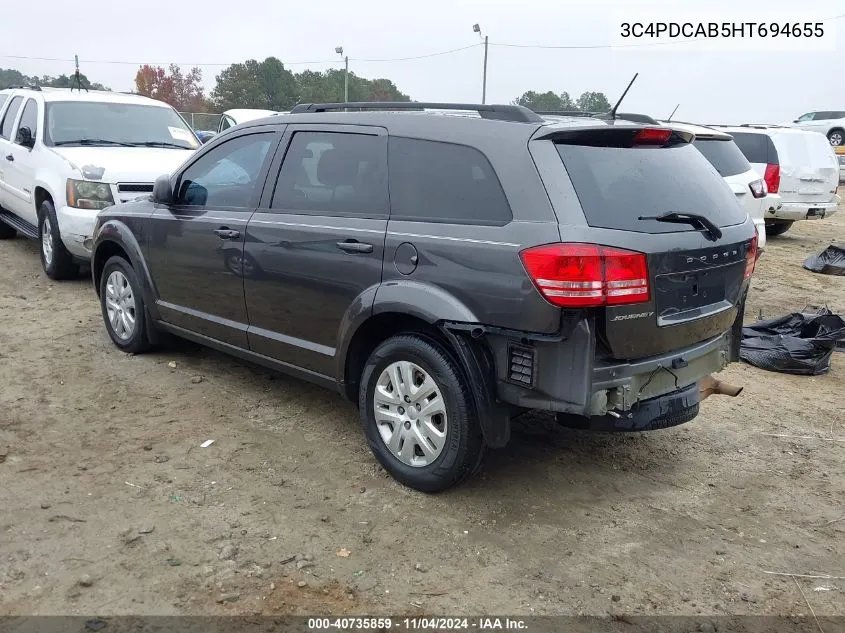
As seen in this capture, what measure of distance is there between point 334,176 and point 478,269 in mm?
1200

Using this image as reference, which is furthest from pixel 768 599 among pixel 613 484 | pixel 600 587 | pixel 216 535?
pixel 216 535

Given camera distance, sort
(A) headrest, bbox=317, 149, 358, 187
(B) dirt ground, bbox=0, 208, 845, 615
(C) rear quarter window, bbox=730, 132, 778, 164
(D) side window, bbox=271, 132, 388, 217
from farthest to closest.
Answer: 1. (C) rear quarter window, bbox=730, 132, 778, 164
2. (A) headrest, bbox=317, 149, 358, 187
3. (D) side window, bbox=271, 132, 388, 217
4. (B) dirt ground, bbox=0, 208, 845, 615

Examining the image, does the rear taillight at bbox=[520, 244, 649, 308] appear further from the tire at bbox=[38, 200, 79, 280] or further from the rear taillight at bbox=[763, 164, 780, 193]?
the rear taillight at bbox=[763, 164, 780, 193]

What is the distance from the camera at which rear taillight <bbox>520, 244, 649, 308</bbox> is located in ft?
10.2

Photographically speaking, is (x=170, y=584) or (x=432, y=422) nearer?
(x=170, y=584)

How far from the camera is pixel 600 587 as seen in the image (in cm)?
305

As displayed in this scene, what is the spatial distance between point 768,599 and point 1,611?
2.87 metres

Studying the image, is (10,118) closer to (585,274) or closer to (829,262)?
Result: (585,274)

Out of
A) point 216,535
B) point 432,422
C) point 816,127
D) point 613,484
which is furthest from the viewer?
point 816,127

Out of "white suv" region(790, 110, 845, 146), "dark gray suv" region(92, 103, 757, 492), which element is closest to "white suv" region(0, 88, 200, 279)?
"dark gray suv" region(92, 103, 757, 492)

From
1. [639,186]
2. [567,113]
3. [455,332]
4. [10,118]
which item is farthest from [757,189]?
[10,118]

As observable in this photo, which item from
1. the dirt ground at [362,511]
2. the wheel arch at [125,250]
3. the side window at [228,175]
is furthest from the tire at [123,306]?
the side window at [228,175]

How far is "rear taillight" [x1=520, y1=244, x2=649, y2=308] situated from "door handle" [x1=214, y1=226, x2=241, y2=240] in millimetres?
2088

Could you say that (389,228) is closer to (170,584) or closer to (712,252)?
(712,252)
